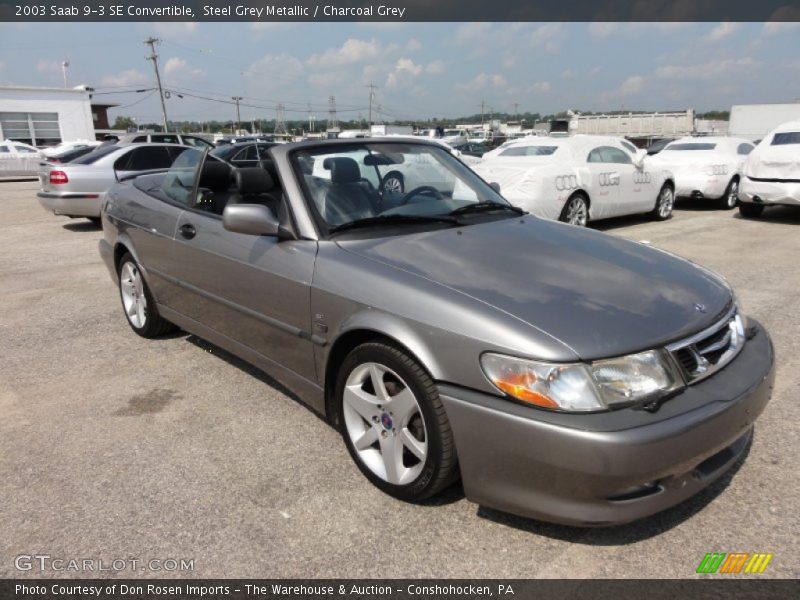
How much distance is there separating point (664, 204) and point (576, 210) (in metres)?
2.81

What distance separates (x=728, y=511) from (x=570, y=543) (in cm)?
72

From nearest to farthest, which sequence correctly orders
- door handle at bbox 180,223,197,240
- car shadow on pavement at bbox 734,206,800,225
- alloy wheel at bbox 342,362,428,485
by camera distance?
alloy wheel at bbox 342,362,428,485
door handle at bbox 180,223,197,240
car shadow on pavement at bbox 734,206,800,225

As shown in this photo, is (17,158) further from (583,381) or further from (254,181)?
→ (583,381)

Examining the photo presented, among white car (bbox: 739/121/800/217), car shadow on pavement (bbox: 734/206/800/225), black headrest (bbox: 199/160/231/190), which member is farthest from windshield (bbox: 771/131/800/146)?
black headrest (bbox: 199/160/231/190)

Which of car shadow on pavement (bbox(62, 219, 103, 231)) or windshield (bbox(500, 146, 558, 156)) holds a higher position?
windshield (bbox(500, 146, 558, 156))

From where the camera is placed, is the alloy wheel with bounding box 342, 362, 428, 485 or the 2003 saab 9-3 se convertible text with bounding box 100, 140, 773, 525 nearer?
the 2003 saab 9-3 se convertible text with bounding box 100, 140, 773, 525

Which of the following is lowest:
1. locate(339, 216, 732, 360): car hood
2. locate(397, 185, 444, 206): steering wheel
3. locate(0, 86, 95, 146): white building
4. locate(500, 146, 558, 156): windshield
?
locate(339, 216, 732, 360): car hood

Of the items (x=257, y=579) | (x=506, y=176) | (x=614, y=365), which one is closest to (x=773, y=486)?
(x=614, y=365)

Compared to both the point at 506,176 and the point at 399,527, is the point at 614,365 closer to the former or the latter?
the point at 399,527

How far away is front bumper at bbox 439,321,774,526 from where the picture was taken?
6.40 feet

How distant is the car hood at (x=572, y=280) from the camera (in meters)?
2.17

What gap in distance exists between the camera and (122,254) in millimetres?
4824

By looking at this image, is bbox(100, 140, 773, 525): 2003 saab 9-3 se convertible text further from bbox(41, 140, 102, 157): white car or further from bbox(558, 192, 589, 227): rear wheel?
bbox(41, 140, 102, 157): white car

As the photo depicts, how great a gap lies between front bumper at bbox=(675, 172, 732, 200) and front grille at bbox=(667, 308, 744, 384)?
34.1 feet
